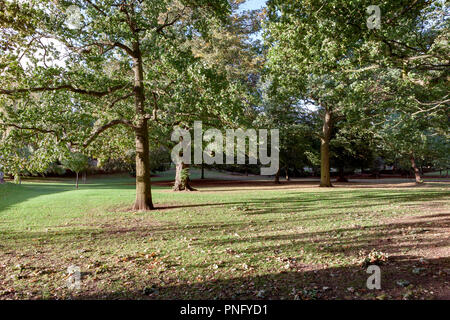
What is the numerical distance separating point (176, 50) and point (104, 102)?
13.9ft

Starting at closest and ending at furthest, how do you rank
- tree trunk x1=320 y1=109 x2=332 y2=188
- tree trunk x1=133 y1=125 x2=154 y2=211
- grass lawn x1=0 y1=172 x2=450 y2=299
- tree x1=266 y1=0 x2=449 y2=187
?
grass lawn x1=0 y1=172 x2=450 y2=299
tree x1=266 y1=0 x2=449 y2=187
tree trunk x1=133 y1=125 x2=154 y2=211
tree trunk x1=320 y1=109 x2=332 y2=188

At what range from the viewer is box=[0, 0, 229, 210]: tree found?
29.9 ft

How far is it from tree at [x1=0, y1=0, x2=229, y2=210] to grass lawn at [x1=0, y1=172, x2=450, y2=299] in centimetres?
353

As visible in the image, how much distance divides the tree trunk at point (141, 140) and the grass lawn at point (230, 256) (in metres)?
2.56

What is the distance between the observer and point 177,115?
40.9 feet

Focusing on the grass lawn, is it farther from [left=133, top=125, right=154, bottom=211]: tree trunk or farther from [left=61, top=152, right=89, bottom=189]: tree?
[left=133, top=125, right=154, bottom=211]: tree trunk

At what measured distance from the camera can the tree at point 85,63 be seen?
9.12 meters

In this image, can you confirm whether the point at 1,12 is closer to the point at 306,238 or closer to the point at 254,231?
the point at 254,231

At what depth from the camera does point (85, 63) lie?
11547 mm

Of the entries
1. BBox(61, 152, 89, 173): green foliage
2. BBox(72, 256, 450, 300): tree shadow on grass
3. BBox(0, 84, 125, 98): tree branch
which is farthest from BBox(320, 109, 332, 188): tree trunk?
BBox(72, 256, 450, 300): tree shadow on grass

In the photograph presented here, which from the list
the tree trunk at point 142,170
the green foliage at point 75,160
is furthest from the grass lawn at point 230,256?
the tree trunk at point 142,170

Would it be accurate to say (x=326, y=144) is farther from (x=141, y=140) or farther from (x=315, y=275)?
(x=315, y=275)

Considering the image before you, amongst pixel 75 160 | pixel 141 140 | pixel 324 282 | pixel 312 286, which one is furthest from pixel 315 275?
pixel 141 140
